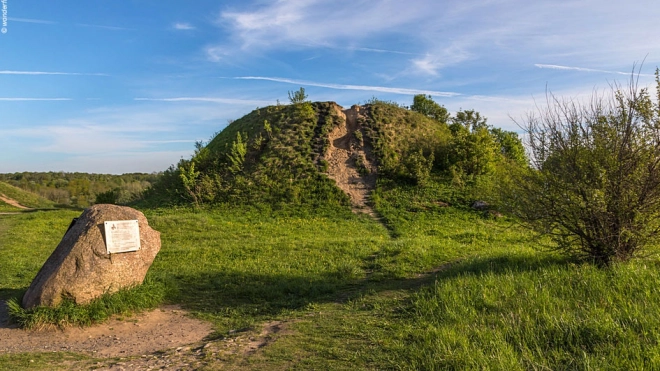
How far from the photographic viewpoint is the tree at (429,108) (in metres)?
26.9

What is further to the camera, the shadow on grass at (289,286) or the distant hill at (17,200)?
the distant hill at (17,200)

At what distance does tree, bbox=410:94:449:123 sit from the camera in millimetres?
26900

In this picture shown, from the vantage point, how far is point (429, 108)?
88.8 feet

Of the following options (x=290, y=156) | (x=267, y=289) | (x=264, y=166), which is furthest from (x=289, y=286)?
(x=290, y=156)

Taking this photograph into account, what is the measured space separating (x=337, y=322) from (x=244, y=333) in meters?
1.24

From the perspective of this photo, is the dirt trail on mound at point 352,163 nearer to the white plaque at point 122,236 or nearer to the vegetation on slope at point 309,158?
the vegetation on slope at point 309,158

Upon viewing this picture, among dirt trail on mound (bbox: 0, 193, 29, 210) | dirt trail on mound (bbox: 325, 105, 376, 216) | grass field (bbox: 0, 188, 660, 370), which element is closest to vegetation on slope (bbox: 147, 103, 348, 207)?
dirt trail on mound (bbox: 325, 105, 376, 216)

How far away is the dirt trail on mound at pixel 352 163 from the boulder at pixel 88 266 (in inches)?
466

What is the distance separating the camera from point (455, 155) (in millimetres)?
21125

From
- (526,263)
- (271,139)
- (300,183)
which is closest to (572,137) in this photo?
(526,263)

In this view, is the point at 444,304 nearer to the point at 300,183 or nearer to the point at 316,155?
the point at 300,183

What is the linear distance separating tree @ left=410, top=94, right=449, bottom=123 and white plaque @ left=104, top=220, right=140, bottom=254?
2213cm

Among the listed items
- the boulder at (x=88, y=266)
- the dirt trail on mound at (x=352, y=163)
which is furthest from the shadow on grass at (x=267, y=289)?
the dirt trail on mound at (x=352, y=163)

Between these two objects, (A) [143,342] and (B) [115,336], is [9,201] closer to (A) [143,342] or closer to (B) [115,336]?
(B) [115,336]
